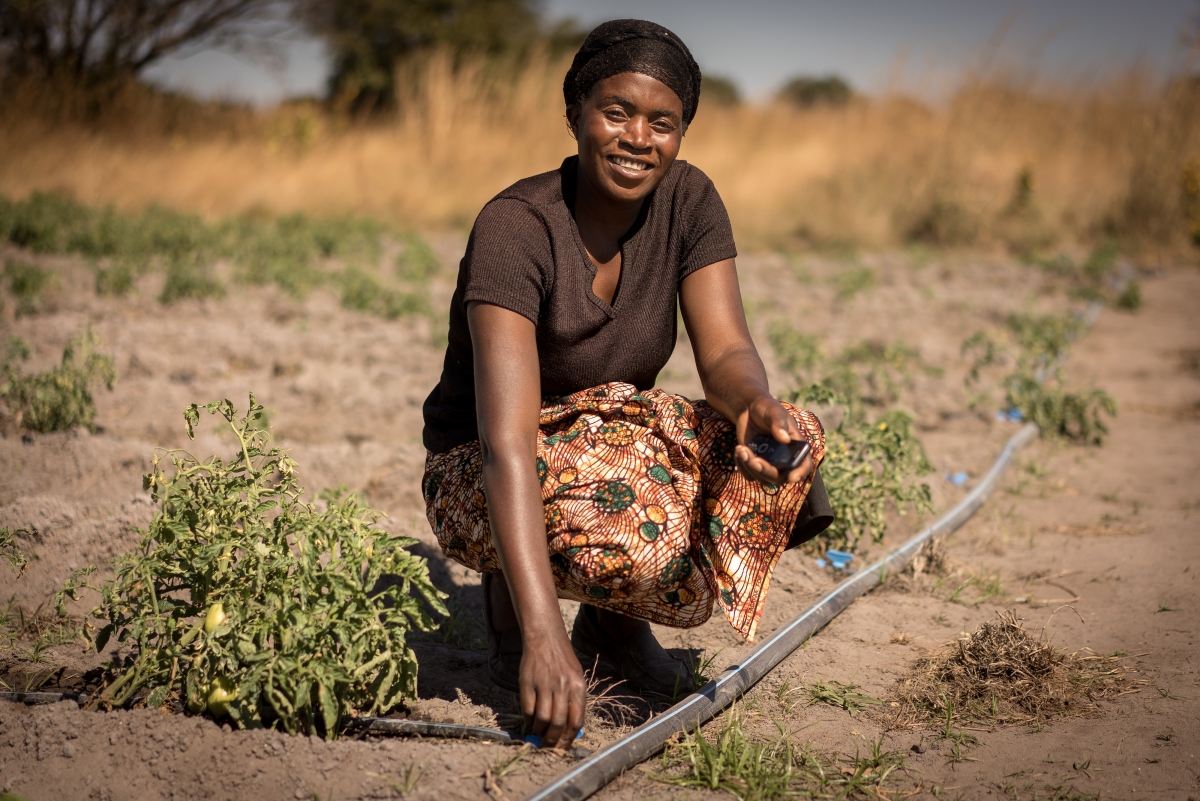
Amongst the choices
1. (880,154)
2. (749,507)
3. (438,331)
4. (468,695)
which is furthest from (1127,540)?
(880,154)

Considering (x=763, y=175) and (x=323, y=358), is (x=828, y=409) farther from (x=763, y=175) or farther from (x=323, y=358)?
(x=763, y=175)

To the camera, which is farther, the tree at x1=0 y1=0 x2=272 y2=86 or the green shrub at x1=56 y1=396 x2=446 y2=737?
the tree at x1=0 y1=0 x2=272 y2=86

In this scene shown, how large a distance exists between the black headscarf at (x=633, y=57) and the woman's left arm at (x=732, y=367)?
396mm

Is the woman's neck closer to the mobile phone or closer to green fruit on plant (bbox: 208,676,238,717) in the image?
the mobile phone

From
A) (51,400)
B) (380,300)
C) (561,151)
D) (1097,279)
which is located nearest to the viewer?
(51,400)

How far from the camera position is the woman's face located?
210 centimetres

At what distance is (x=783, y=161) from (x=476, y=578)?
9.90 meters

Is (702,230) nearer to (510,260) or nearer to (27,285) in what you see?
(510,260)

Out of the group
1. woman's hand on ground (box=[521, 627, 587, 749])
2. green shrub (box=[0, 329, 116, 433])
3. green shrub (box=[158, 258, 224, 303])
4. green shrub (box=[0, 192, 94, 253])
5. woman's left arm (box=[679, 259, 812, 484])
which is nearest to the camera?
woman's hand on ground (box=[521, 627, 587, 749])

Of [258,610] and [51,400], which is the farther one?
[51,400]

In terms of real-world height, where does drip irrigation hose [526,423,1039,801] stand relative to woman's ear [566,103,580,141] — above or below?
below

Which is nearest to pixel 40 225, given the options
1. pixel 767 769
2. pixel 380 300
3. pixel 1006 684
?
pixel 380 300

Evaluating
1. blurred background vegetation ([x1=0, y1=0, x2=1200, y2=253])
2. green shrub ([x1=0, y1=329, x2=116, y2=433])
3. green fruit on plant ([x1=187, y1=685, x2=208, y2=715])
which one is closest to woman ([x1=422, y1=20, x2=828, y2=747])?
green fruit on plant ([x1=187, y1=685, x2=208, y2=715])

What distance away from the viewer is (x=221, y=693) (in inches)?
73.1
